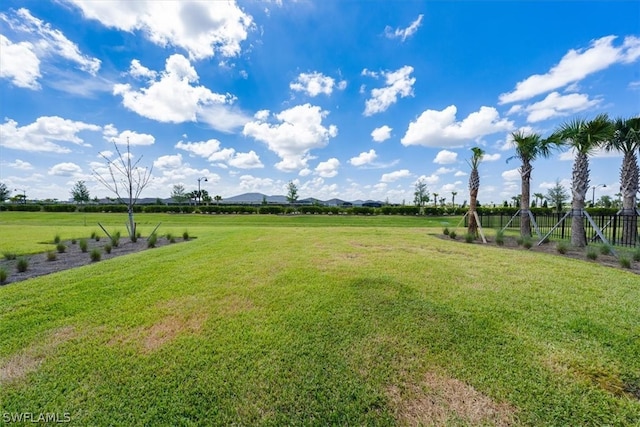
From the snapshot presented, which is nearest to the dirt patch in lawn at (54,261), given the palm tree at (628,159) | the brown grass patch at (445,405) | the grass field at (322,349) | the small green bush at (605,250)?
the grass field at (322,349)

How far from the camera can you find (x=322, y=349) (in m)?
2.83

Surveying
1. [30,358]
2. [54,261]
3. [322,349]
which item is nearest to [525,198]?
[322,349]

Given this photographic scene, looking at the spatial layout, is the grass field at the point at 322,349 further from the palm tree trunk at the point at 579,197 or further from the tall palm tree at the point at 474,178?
the tall palm tree at the point at 474,178

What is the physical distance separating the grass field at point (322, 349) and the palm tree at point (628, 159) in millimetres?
7412

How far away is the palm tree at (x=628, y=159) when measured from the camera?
973 centimetres

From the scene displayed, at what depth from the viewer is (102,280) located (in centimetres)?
501

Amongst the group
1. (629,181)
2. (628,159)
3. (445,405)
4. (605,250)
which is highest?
(628,159)

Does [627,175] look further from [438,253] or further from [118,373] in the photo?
[118,373]

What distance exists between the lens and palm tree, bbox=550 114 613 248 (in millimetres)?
9312

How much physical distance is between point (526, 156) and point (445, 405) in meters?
14.0

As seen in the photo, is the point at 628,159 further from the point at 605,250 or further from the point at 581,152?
the point at 605,250

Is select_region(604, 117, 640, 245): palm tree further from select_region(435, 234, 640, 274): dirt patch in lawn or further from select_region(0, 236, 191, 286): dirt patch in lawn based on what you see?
select_region(0, 236, 191, 286): dirt patch in lawn

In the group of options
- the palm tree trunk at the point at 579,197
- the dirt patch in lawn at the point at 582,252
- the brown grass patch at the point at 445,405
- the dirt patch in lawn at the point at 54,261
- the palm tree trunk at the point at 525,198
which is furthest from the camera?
the palm tree trunk at the point at 525,198

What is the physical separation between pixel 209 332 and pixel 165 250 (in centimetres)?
610
